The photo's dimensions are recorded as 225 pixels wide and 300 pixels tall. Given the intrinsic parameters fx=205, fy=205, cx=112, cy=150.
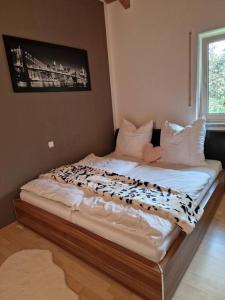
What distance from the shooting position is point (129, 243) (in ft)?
4.54

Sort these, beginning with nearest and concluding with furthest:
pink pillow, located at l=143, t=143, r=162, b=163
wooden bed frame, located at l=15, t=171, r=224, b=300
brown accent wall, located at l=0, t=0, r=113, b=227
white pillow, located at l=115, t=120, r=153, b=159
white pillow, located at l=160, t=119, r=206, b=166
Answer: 1. wooden bed frame, located at l=15, t=171, r=224, b=300
2. brown accent wall, located at l=0, t=0, r=113, b=227
3. white pillow, located at l=160, t=119, r=206, b=166
4. pink pillow, located at l=143, t=143, r=162, b=163
5. white pillow, located at l=115, t=120, r=153, b=159

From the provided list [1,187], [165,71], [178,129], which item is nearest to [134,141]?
[178,129]

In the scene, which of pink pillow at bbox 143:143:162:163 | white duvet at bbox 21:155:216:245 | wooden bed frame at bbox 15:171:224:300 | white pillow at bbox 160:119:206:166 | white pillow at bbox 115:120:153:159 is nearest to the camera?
wooden bed frame at bbox 15:171:224:300

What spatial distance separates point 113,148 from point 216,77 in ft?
6.27

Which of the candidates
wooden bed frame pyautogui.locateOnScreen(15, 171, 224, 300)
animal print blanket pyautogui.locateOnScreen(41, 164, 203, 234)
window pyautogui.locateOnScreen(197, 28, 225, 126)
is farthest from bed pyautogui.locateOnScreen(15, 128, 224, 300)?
window pyautogui.locateOnScreen(197, 28, 225, 126)

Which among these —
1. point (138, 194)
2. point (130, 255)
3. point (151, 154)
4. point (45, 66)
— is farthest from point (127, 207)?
point (45, 66)

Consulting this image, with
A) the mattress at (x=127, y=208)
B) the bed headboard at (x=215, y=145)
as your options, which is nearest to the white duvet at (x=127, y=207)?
the mattress at (x=127, y=208)

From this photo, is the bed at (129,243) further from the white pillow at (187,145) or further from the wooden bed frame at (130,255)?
the white pillow at (187,145)

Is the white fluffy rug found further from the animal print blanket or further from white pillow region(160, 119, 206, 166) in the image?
white pillow region(160, 119, 206, 166)

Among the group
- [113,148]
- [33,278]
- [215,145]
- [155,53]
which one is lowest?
[33,278]

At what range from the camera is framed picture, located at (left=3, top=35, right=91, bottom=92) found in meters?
2.23

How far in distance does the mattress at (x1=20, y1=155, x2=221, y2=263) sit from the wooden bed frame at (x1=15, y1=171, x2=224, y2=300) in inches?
1.8

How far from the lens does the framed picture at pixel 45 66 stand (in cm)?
223

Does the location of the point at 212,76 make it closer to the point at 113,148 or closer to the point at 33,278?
the point at 113,148
